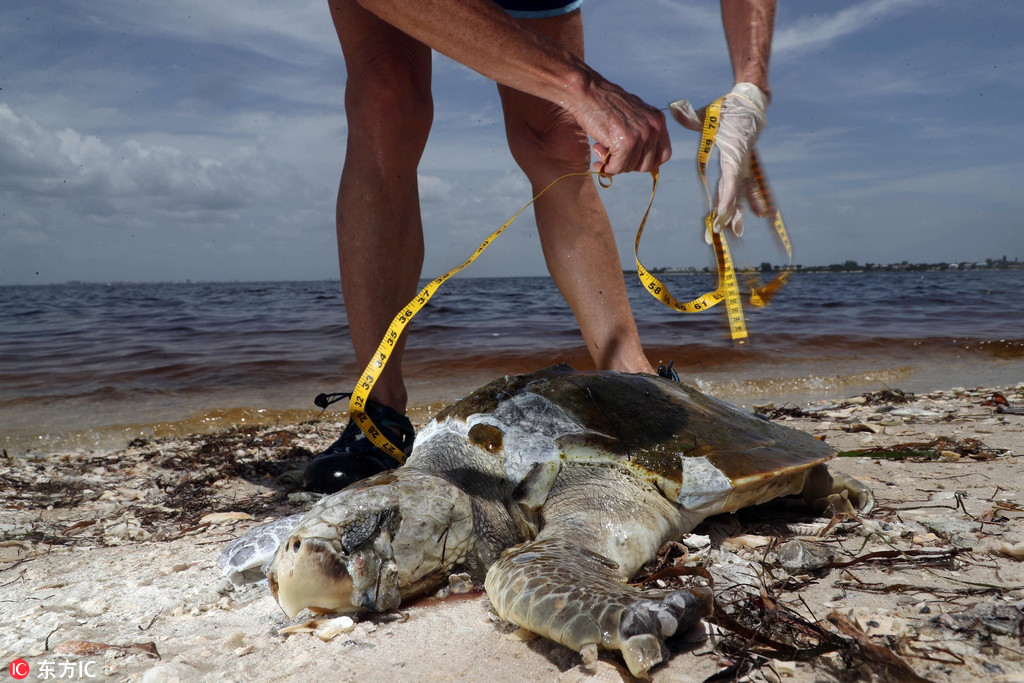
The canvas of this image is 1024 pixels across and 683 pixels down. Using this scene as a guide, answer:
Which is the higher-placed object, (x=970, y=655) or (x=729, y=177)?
(x=729, y=177)

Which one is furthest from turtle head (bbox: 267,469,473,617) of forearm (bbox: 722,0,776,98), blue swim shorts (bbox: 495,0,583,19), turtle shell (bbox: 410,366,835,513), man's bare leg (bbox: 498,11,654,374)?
blue swim shorts (bbox: 495,0,583,19)

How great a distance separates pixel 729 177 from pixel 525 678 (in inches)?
60.5

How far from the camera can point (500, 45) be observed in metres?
1.93

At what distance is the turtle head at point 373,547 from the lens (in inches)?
57.7

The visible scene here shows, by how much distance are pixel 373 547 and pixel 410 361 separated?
6692mm

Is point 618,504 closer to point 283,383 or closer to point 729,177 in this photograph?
point 729,177

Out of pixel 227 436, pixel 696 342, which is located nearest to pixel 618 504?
pixel 227 436

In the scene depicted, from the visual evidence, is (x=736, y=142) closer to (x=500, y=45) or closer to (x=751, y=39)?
(x=751, y=39)

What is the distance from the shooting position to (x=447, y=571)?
5.59 feet

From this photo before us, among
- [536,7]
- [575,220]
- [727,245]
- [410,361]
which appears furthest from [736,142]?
[410,361]

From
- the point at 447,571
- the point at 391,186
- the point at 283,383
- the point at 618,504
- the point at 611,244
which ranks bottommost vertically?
the point at 283,383

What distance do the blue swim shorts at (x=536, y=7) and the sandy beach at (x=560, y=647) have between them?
8.10 feet

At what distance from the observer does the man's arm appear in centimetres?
185

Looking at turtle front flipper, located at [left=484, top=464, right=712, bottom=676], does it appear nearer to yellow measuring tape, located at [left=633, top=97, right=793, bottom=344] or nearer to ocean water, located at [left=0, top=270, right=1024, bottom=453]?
yellow measuring tape, located at [left=633, top=97, right=793, bottom=344]
